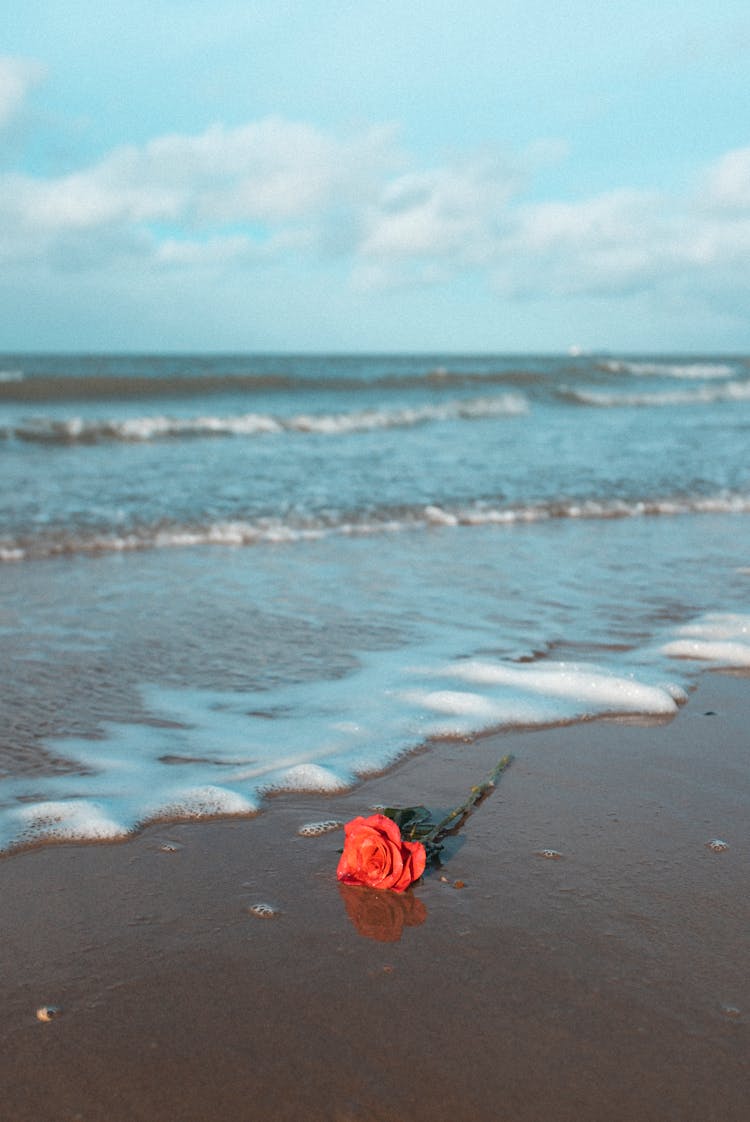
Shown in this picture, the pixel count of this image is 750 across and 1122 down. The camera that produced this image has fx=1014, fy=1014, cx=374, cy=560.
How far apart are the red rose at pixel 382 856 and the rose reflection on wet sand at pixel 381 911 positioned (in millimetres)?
23

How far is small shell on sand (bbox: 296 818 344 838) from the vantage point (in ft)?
8.18

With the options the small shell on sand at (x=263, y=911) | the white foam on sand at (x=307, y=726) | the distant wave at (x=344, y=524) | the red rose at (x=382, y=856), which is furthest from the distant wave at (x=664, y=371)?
the small shell on sand at (x=263, y=911)

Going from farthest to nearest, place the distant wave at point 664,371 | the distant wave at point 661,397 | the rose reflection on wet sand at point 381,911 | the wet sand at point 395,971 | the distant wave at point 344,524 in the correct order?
the distant wave at point 664,371 → the distant wave at point 661,397 → the distant wave at point 344,524 → the rose reflection on wet sand at point 381,911 → the wet sand at point 395,971

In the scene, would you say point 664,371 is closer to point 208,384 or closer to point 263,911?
point 208,384

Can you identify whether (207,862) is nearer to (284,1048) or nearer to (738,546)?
(284,1048)

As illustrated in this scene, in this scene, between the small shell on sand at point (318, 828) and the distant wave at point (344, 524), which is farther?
the distant wave at point (344, 524)

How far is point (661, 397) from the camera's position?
2709 centimetres

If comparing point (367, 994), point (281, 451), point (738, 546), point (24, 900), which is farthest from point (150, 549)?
point (281, 451)

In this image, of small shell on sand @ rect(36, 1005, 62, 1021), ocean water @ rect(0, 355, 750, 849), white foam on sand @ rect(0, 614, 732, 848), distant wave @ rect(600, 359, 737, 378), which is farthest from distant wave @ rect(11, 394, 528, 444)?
distant wave @ rect(600, 359, 737, 378)

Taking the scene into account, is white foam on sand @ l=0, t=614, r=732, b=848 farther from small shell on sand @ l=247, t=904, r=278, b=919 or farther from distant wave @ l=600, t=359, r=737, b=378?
distant wave @ l=600, t=359, r=737, b=378

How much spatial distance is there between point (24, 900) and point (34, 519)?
16.9 feet

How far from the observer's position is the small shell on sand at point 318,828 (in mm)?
2494

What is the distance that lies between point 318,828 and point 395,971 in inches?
25.9

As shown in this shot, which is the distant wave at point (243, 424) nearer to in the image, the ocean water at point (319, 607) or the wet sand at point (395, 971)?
the ocean water at point (319, 607)
